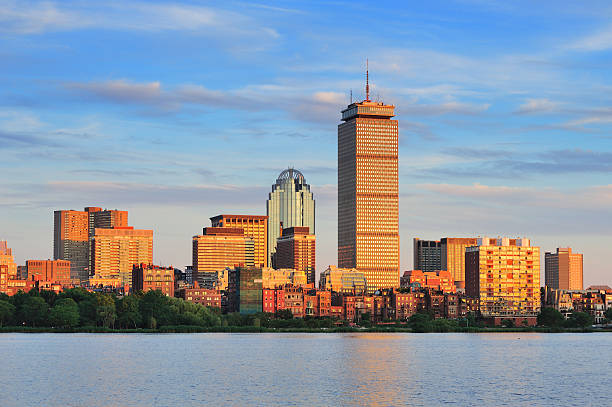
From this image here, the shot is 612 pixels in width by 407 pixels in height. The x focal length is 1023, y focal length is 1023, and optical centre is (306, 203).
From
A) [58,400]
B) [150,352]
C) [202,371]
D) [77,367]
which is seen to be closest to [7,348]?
[150,352]

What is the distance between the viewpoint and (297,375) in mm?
116625

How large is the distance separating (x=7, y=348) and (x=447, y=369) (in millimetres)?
76614

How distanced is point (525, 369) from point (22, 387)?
204 ft

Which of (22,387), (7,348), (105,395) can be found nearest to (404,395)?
(105,395)

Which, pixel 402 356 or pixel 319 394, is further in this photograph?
pixel 402 356

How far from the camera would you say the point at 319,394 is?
96.2 meters

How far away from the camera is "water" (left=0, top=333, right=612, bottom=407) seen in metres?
92.4

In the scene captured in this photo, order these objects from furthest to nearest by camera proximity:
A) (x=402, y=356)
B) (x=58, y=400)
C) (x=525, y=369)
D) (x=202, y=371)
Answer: (x=402, y=356) → (x=525, y=369) → (x=202, y=371) → (x=58, y=400)

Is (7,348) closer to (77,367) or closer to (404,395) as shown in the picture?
(77,367)

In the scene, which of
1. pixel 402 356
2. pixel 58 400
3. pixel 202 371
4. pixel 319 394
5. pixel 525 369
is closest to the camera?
pixel 58 400

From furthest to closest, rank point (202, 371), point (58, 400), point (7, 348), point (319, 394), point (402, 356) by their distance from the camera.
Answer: point (7, 348) → point (402, 356) → point (202, 371) → point (319, 394) → point (58, 400)

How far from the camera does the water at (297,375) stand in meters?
92.4

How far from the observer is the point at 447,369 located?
126750 mm

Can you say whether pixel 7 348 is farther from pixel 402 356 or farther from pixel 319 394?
pixel 319 394
